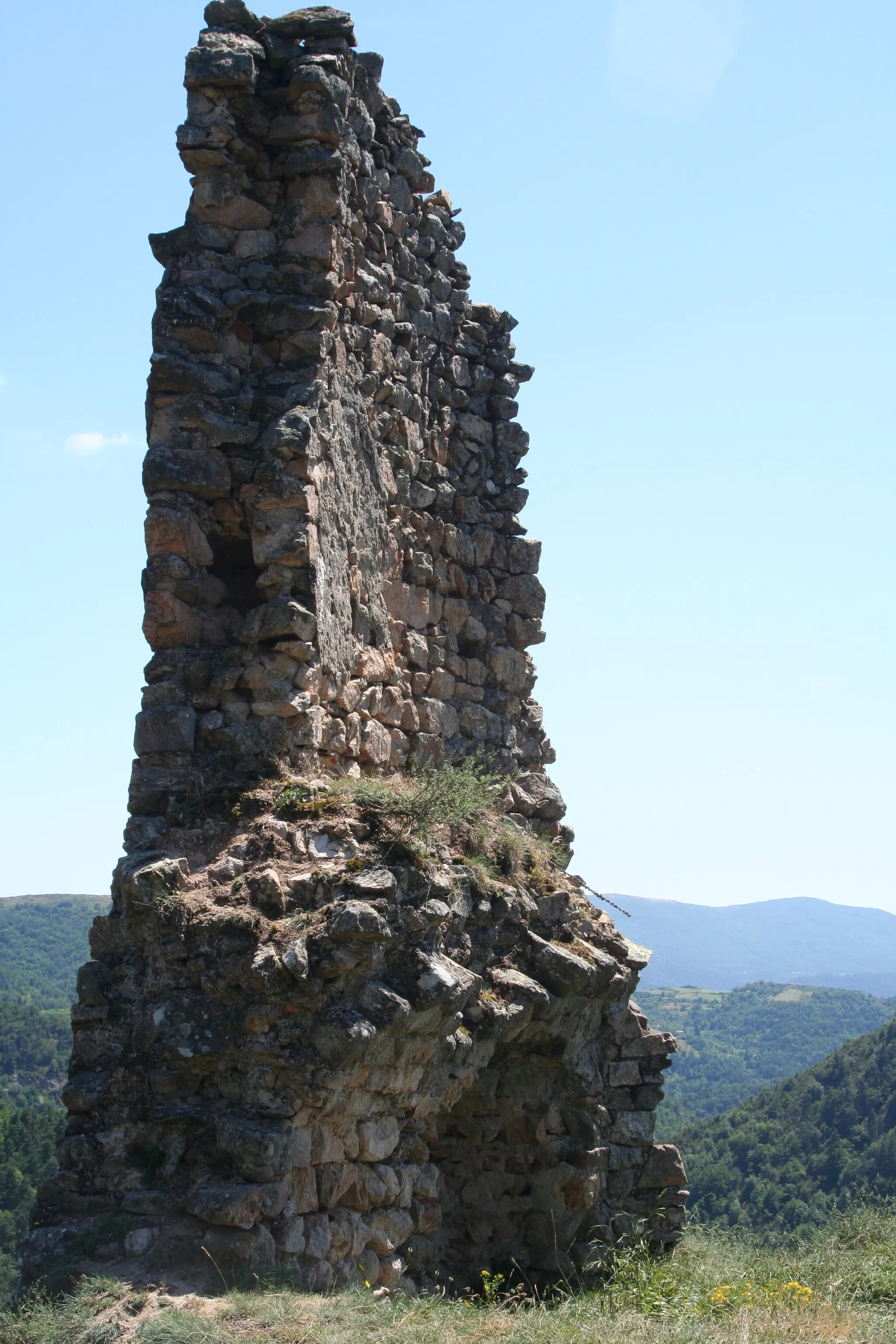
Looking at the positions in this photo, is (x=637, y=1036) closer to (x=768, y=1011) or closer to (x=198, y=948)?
(x=198, y=948)

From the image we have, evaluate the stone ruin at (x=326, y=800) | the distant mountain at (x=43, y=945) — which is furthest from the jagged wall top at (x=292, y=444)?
the distant mountain at (x=43, y=945)

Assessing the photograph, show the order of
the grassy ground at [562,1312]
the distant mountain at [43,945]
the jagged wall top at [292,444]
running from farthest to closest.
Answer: the distant mountain at [43,945]
the jagged wall top at [292,444]
the grassy ground at [562,1312]

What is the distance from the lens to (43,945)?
10831 cm

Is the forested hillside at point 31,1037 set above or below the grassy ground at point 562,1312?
below

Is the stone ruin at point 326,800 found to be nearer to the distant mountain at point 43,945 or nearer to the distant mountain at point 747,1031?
the distant mountain at point 747,1031

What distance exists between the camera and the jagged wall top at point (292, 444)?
7840 mm

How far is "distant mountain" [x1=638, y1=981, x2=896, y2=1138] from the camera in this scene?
87812 mm

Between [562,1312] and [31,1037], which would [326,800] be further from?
[31,1037]

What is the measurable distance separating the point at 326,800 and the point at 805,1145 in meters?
21.2

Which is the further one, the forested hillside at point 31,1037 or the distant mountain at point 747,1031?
the distant mountain at point 747,1031

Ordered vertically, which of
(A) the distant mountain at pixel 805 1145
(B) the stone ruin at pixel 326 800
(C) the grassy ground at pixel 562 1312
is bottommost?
(A) the distant mountain at pixel 805 1145

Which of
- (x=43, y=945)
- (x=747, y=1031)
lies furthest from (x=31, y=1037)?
(x=747, y=1031)

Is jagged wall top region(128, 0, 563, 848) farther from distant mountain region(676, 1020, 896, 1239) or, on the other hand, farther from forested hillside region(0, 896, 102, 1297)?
distant mountain region(676, 1020, 896, 1239)

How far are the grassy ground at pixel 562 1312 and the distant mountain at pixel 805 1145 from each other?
961 cm
